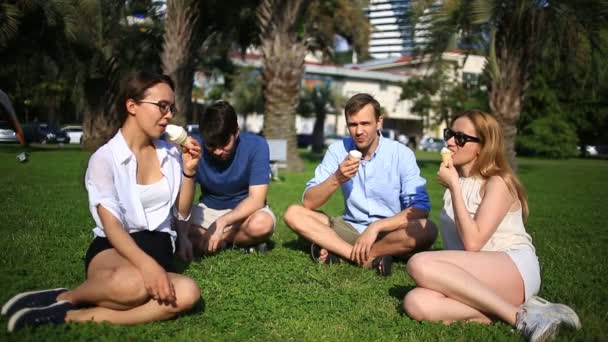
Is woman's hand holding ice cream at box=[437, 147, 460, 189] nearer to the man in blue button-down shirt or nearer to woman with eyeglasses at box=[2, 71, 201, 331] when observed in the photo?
the man in blue button-down shirt

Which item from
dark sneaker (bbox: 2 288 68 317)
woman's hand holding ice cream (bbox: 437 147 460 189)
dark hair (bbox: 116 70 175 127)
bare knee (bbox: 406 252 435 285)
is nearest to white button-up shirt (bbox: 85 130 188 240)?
dark hair (bbox: 116 70 175 127)

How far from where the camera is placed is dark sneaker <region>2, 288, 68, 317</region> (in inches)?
116

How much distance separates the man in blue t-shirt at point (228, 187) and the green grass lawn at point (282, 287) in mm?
210

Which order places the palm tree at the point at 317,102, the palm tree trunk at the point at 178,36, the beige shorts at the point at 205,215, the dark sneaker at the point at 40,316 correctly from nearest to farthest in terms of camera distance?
the dark sneaker at the point at 40,316 → the beige shorts at the point at 205,215 → the palm tree trunk at the point at 178,36 → the palm tree at the point at 317,102

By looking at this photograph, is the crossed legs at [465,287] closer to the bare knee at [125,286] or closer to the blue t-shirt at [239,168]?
the bare knee at [125,286]

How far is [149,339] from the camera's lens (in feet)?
9.77

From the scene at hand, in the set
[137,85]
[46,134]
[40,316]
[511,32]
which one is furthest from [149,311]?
[46,134]

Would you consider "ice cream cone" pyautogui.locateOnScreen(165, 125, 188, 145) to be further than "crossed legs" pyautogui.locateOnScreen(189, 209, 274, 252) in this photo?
No

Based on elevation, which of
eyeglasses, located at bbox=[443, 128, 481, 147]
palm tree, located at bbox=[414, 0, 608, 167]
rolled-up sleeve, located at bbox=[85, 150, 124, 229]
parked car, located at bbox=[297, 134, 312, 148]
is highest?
palm tree, located at bbox=[414, 0, 608, 167]

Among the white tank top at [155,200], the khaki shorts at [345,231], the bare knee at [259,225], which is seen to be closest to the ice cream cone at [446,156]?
the khaki shorts at [345,231]

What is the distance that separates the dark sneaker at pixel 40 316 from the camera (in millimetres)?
2848

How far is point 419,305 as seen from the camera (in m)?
3.35

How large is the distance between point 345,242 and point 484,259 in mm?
1697

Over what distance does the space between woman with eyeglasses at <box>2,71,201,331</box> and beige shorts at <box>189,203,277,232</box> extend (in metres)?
1.32
